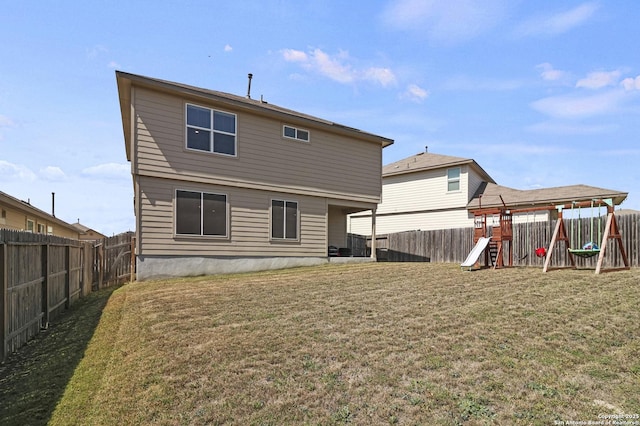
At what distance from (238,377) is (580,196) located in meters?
19.8

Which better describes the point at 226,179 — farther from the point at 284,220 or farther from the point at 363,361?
the point at 363,361

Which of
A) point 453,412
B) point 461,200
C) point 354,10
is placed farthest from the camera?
point 461,200

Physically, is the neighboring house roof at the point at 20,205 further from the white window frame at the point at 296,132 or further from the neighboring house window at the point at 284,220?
the white window frame at the point at 296,132

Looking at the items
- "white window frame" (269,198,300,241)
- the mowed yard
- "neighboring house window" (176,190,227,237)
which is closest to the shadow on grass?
the mowed yard

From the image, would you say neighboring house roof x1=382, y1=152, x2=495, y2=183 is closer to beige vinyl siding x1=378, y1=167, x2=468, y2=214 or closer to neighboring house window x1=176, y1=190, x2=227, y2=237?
beige vinyl siding x1=378, y1=167, x2=468, y2=214

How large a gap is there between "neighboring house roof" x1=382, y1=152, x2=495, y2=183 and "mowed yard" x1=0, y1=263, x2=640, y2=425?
14.4 metres

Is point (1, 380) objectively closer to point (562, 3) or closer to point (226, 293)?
point (226, 293)

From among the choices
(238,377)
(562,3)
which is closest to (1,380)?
(238,377)

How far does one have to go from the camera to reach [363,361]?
14.4ft

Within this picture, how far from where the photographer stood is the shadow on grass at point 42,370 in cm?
367

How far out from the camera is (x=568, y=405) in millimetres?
3336

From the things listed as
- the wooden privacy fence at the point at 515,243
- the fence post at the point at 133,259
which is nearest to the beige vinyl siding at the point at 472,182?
the wooden privacy fence at the point at 515,243

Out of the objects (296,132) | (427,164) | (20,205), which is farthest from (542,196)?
(20,205)

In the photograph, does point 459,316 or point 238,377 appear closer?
point 238,377
